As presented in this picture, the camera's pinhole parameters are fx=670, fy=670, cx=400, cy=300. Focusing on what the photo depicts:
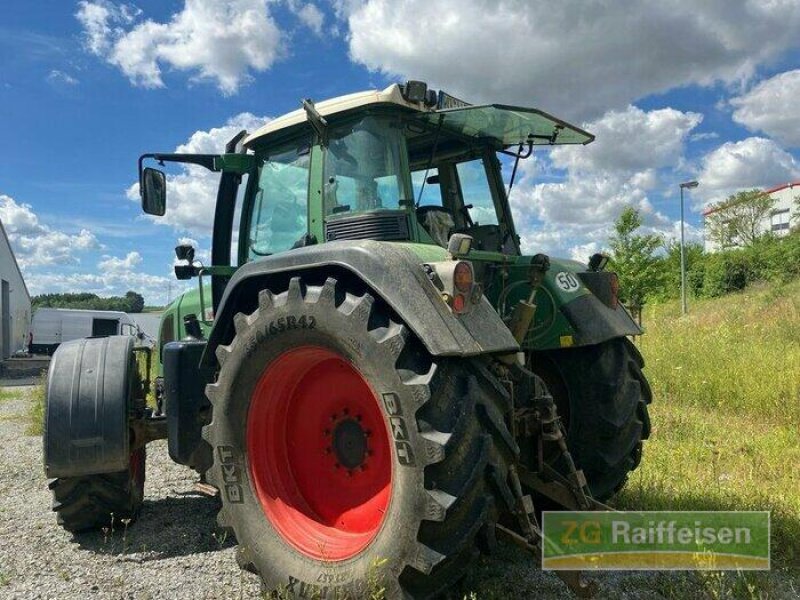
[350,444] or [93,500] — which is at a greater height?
[350,444]

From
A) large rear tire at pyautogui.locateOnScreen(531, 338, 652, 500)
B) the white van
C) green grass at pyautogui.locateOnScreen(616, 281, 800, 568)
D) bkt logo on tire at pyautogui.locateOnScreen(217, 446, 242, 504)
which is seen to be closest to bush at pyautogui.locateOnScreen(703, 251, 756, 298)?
green grass at pyautogui.locateOnScreen(616, 281, 800, 568)

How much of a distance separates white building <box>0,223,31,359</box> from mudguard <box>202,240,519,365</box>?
25089 millimetres

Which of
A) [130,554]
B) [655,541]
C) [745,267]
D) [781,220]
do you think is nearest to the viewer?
[655,541]

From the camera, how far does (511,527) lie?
301 centimetres

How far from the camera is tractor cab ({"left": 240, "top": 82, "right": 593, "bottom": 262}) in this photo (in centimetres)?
358

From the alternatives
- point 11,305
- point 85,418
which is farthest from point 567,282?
point 11,305

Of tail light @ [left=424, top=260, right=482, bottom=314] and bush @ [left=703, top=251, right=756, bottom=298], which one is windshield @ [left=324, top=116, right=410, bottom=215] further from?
bush @ [left=703, top=251, right=756, bottom=298]

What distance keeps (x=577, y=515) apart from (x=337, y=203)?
201 centimetres

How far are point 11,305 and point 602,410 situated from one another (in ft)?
93.2

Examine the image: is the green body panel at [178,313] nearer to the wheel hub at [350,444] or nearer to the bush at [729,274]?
the wheel hub at [350,444]

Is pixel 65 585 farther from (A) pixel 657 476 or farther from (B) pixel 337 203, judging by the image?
(A) pixel 657 476

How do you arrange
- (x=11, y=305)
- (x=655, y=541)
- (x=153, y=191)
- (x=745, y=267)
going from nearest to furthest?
(x=655, y=541) → (x=153, y=191) → (x=11, y=305) → (x=745, y=267)

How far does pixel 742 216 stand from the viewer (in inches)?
2042

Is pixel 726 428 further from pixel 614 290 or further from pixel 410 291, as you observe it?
pixel 410 291
